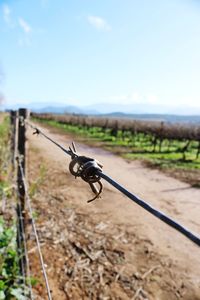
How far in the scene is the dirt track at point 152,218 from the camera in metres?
4.16

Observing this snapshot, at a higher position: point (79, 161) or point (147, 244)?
point (79, 161)

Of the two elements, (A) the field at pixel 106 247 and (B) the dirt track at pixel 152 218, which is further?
(B) the dirt track at pixel 152 218

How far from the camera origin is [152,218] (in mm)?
6566

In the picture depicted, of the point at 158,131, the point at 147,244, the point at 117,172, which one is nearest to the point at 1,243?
the point at 147,244

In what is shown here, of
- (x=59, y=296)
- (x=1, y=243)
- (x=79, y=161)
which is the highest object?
(x=79, y=161)

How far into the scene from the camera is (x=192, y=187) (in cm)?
973

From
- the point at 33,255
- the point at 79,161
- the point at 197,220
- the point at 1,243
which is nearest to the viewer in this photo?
the point at 79,161

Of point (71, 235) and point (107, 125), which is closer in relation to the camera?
point (71, 235)

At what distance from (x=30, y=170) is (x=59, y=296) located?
22.0 ft

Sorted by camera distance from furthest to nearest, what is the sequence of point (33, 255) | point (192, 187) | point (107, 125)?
point (107, 125), point (192, 187), point (33, 255)

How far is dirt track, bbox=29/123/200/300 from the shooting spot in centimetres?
416

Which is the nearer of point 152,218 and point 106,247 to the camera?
point 106,247

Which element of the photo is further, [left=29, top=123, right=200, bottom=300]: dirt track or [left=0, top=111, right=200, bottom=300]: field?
[left=29, top=123, right=200, bottom=300]: dirt track

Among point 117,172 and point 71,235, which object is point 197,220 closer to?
point 71,235
